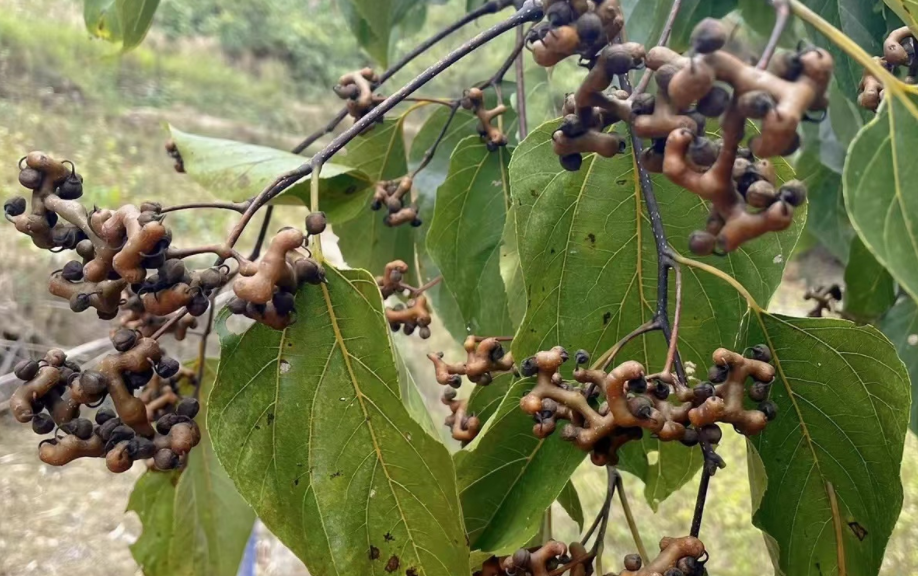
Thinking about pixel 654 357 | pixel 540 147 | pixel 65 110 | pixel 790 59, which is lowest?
pixel 65 110

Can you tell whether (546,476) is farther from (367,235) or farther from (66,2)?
(66,2)

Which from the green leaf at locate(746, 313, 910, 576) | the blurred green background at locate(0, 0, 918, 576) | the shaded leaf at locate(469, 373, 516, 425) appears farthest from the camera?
the blurred green background at locate(0, 0, 918, 576)

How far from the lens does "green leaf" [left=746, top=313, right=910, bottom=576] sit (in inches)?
18.4

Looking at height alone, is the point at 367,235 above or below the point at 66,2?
above

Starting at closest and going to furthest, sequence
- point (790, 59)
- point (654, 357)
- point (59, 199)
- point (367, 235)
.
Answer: point (790, 59), point (59, 199), point (654, 357), point (367, 235)

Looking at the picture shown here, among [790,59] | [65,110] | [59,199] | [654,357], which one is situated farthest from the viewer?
[65,110]

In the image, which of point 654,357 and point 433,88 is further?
point 433,88

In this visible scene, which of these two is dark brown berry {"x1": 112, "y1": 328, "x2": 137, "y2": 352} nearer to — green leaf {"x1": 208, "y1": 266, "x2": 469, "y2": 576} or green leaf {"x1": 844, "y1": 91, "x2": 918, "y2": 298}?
green leaf {"x1": 208, "y1": 266, "x2": 469, "y2": 576}

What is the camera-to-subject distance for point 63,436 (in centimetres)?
48

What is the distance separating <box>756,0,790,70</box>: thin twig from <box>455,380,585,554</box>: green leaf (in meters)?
0.25

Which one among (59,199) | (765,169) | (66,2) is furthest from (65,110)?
(765,169)

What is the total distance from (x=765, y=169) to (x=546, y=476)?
268 millimetres

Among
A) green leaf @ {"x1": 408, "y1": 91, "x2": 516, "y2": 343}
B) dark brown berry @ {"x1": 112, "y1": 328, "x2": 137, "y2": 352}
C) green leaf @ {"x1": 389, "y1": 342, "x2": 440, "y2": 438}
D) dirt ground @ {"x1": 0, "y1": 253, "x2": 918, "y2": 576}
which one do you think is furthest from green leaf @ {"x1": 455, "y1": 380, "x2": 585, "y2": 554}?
dirt ground @ {"x1": 0, "y1": 253, "x2": 918, "y2": 576}

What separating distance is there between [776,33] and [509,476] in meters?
0.36
